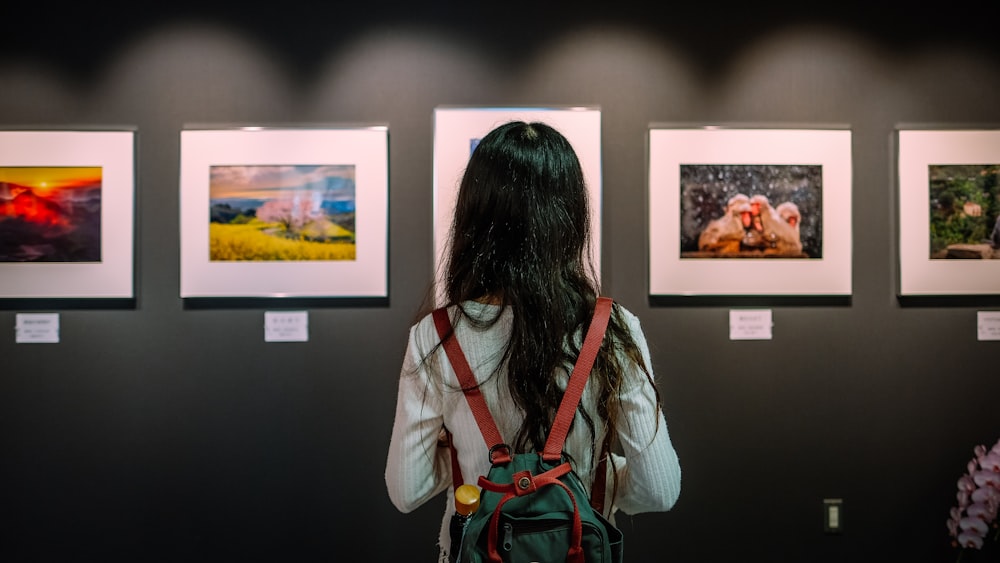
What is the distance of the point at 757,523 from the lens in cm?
254

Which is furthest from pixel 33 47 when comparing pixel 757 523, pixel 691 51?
pixel 757 523

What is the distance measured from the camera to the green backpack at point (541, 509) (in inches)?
41.2

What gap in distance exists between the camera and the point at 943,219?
2549 millimetres

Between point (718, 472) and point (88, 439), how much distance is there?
2574 mm

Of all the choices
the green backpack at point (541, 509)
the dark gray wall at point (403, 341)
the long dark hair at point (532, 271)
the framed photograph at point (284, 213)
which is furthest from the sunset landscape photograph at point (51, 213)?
the green backpack at point (541, 509)

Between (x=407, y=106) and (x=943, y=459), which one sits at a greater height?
(x=407, y=106)

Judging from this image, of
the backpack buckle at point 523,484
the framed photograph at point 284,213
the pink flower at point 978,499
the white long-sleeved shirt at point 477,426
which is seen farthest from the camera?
the framed photograph at point 284,213

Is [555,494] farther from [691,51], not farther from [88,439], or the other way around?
[88,439]

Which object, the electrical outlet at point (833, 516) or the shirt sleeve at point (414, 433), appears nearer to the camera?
the shirt sleeve at point (414, 433)

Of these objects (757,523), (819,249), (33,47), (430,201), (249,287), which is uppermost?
(33,47)

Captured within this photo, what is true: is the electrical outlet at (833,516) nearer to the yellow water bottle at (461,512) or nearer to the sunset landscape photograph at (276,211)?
the yellow water bottle at (461,512)

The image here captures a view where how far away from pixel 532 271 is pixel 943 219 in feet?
7.47

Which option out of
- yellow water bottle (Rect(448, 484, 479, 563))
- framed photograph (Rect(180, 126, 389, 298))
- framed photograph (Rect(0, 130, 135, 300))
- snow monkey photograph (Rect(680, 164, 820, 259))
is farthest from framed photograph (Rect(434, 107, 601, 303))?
yellow water bottle (Rect(448, 484, 479, 563))

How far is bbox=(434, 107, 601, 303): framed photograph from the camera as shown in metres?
2.48
